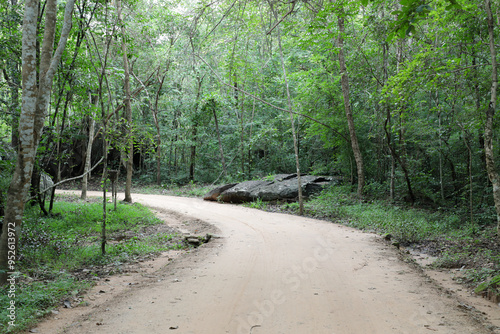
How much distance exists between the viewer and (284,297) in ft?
14.6

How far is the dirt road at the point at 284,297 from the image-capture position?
3.64 metres

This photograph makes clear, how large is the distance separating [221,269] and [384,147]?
13.5 m

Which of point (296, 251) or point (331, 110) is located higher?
point (331, 110)

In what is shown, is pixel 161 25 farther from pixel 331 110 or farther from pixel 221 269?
pixel 221 269

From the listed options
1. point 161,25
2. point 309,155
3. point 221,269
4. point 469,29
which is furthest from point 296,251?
point 161,25

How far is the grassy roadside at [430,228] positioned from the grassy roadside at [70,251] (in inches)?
243

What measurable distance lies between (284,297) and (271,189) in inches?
463

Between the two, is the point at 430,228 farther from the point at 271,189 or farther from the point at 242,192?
the point at 242,192

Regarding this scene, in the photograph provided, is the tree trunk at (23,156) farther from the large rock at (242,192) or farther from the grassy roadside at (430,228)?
the large rock at (242,192)

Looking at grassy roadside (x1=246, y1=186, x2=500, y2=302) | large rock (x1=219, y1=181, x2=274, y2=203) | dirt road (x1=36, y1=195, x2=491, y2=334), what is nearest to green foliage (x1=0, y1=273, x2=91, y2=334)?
dirt road (x1=36, y1=195, x2=491, y2=334)

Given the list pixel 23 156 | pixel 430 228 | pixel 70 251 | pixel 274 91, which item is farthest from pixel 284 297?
pixel 274 91

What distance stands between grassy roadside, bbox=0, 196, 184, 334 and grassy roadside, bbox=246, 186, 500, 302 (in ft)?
20.2

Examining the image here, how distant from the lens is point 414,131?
12.4 meters

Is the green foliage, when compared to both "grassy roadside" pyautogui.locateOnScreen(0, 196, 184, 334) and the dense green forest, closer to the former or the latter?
"grassy roadside" pyautogui.locateOnScreen(0, 196, 184, 334)
